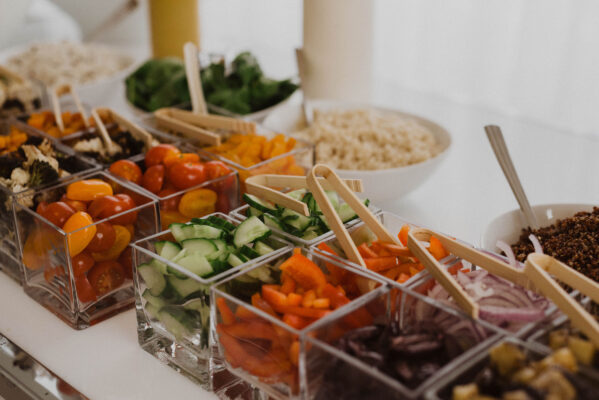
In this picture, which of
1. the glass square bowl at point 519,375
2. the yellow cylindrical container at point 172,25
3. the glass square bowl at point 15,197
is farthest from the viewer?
the yellow cylindrical container at point 172,25

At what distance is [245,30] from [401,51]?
0.91m

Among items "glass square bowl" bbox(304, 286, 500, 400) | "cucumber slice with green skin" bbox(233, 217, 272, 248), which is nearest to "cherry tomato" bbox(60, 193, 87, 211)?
"cucumber slice with green skin" bbox(233, 217, 272, 248)

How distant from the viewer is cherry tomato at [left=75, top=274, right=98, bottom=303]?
118 centimetres

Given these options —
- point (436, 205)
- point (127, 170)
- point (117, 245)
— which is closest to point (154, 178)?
point (127, 170)

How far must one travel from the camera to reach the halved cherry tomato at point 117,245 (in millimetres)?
1204

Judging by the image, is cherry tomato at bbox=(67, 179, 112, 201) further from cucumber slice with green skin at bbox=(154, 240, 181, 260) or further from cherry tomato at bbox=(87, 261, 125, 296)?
cucumber slice with green skin at bbox=(154, 240, 181, 260)

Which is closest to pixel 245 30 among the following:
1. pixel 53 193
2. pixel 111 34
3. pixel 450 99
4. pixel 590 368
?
pixel 111 34

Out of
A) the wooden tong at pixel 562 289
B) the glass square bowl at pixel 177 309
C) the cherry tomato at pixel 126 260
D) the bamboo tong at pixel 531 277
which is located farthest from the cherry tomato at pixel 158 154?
the wooden tong at pixel 562 289

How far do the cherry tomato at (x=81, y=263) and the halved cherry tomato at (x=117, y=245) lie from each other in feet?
0.06

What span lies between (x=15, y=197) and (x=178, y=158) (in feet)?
1.03

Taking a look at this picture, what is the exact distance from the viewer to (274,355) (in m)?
0.90

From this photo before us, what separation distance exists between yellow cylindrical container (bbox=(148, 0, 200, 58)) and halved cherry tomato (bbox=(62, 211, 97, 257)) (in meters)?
1.18

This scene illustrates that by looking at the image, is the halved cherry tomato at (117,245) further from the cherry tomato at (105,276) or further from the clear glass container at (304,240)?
the clear glass container at (304,240)

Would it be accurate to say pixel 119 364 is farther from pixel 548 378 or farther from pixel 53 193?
pixel 548 378
